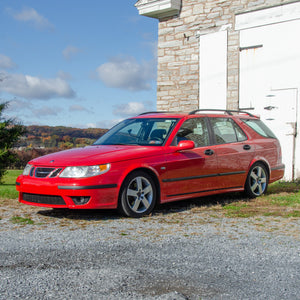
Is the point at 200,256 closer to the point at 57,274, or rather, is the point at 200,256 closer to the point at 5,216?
the point at 57,274

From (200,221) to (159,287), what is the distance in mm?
3019

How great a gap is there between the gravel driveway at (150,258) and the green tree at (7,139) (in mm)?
23093

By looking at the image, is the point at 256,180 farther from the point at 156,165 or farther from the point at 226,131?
the point at 156,165

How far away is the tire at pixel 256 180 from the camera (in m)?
8.69

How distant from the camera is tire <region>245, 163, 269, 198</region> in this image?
28.5 feet

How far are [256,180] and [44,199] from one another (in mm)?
4123

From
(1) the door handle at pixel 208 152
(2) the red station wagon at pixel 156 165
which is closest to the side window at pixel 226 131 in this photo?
(2) the red station wagon at pixel 156 165

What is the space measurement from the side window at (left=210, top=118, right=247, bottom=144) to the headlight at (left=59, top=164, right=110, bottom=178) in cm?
254

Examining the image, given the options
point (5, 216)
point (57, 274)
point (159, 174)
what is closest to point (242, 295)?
point (57, 274)

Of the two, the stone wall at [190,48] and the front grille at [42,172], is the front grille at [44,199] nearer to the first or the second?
the front grille at [42,172]

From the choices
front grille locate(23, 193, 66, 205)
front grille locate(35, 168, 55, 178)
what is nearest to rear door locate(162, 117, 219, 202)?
front grille locate(23, 193, 66, 205)

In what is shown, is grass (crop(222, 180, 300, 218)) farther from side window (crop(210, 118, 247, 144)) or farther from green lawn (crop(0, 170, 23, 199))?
green lawn (crop(0, 170, 23, 199))

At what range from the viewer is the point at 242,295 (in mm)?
3422

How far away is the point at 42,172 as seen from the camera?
6.75 m
